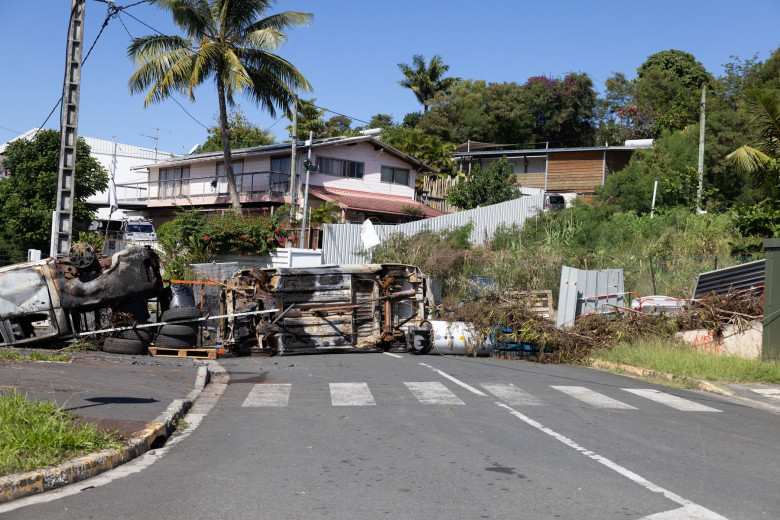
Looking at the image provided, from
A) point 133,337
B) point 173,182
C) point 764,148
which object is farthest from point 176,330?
point 173,182

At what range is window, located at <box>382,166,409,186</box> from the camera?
42.2 m

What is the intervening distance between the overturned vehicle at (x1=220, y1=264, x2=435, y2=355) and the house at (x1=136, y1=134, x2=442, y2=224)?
16620 mm

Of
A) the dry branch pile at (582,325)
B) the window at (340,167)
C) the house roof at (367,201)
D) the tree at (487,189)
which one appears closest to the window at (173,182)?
the window at (340,167)

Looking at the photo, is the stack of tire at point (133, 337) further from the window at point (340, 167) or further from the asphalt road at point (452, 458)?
the window at point (340, 167)

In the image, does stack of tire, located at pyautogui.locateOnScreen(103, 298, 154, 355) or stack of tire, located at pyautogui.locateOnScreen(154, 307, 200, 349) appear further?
stack of tire, located at pyautogui.locateOnScreen(154, 307, 200, 349)

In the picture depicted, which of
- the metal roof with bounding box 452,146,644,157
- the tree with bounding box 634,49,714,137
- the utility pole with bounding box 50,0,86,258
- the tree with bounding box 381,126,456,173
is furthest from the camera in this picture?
the tree with bounding box 381,126,456,173

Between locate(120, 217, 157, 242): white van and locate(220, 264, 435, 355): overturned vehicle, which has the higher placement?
locate(120, 217, 157, 242): white van

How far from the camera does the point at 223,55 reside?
109 feet

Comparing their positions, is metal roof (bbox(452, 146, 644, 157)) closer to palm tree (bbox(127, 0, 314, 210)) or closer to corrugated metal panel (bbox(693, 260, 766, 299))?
palm tree (bbox(127, 0, 314, 210))

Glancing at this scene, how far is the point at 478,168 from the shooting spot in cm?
4075

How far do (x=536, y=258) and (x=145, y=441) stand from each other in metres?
18.6

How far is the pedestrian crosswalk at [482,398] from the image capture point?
35.2ft

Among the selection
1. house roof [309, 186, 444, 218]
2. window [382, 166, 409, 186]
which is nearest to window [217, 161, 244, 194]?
house roof [309, 186, 444, 218]

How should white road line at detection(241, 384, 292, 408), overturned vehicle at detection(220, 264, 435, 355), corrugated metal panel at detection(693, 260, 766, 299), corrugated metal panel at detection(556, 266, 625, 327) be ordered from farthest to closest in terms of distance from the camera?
corrugated metal panel at detection(556, 266, 625, 327) < corrugated metal panel at detection(693, 260, 766, 299) < overturned vehicle at detection(220, 264, 435, 355) < white road line at detection(241, 384, 292, 408)
